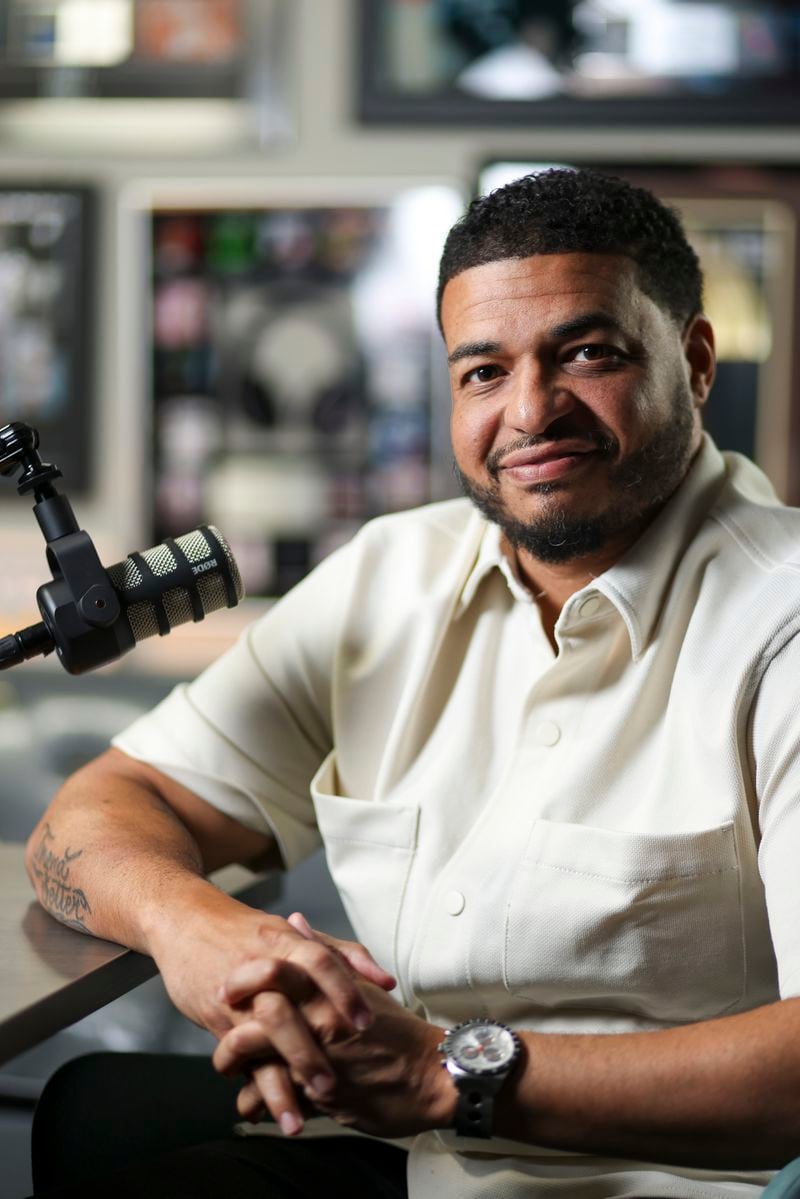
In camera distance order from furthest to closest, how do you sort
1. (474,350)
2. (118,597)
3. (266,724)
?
(266,724) < (474,350) < (118,597)

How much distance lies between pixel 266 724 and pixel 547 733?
35cm

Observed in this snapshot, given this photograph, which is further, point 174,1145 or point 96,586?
point 174,1145

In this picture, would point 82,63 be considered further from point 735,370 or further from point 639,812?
point 639,812

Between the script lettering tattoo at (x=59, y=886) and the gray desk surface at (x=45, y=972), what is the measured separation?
0.05 ft

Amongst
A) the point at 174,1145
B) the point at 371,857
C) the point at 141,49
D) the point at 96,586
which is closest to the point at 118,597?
the point at 96,586

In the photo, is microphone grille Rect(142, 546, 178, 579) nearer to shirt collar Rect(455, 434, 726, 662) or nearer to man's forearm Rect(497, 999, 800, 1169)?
shirt collar Rect(455, 434, 726, 662)

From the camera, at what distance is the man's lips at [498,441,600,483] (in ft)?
4.06

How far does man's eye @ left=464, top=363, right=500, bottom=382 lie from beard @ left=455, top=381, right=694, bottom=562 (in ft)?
0.26

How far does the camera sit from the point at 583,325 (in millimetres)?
1222

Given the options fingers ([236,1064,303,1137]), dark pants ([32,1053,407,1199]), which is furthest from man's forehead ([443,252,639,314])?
dark pants ([32,1053,407,1199])

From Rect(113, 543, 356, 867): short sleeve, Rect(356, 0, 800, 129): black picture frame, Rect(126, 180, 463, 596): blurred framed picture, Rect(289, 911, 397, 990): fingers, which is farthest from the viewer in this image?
Rect(126, 180, 463, 596): blurred framed picture

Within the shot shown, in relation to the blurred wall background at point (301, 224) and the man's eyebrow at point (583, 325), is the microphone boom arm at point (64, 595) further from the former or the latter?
the blurred wall background at point (301, 224)

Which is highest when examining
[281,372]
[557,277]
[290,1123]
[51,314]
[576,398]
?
[557,277]

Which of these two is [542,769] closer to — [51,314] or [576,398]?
[576,398]
